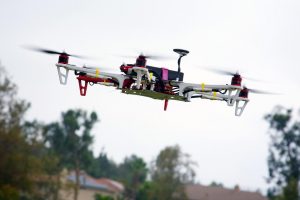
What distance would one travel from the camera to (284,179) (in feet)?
318

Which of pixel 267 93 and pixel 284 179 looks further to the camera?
pixel 284 179

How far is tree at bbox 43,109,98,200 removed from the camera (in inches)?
4577

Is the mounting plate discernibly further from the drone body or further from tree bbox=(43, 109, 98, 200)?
tree bbox=(43, 109, 98, 200)

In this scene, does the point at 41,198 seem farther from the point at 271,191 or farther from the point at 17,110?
the point at 271,191

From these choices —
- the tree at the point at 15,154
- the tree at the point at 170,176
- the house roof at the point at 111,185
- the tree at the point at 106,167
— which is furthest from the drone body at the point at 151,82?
the tree at the point at 106,167

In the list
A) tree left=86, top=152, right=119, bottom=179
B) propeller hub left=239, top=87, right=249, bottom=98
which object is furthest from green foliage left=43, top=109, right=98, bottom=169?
propeller hub left=239, top=87, right=249, bottom=98

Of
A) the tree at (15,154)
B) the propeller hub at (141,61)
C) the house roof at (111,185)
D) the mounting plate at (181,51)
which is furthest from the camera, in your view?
the house roof at (111,185)

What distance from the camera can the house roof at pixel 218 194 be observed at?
4879 inches

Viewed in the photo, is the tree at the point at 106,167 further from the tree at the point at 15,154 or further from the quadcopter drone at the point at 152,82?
the quadcopter drone at the point at 152,82

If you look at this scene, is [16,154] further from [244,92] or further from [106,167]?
[106,167]

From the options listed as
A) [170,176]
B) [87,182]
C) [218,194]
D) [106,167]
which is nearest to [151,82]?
[170,176]

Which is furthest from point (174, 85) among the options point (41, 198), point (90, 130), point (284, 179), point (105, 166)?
point (105, 166)

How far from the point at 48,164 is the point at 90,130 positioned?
106ft

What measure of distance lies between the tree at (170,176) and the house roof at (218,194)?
1767 centimetres
